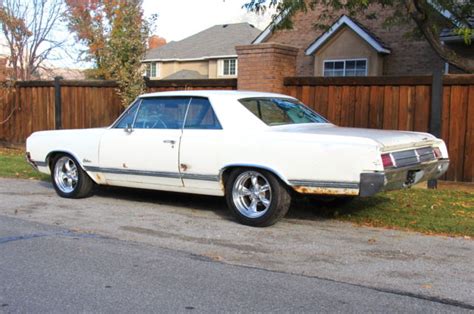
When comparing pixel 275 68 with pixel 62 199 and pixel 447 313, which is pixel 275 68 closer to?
pixel 62 199

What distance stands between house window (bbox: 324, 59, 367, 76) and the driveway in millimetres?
13527

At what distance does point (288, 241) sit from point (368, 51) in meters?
15.6

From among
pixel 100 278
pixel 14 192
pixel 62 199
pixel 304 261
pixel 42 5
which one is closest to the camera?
pixel 100 278

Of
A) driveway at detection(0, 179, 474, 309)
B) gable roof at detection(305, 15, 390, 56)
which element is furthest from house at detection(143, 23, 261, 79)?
driveway at detection(0, 179, 474, 309)

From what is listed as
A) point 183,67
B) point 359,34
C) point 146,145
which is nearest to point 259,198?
point 146,145

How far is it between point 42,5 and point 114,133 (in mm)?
16580

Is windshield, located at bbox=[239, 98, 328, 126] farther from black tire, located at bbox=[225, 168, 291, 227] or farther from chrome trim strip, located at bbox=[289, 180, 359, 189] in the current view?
chrome trim strip, located at bbox=[289, 180, 359, 189]

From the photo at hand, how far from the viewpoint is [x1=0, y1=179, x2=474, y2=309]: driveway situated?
15.8 feet

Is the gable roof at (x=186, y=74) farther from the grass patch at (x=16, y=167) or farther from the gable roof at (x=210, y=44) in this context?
the grass patch at (x=16, y=167)

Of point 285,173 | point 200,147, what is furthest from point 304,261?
point 200,147

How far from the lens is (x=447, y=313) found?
4051mm

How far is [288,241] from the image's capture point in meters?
6.05

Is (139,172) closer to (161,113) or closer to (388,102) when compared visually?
(161,113)

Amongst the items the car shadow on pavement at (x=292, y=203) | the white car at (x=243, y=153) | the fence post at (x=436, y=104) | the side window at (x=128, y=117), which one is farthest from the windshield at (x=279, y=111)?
the fence post at (x=436, y=104)
